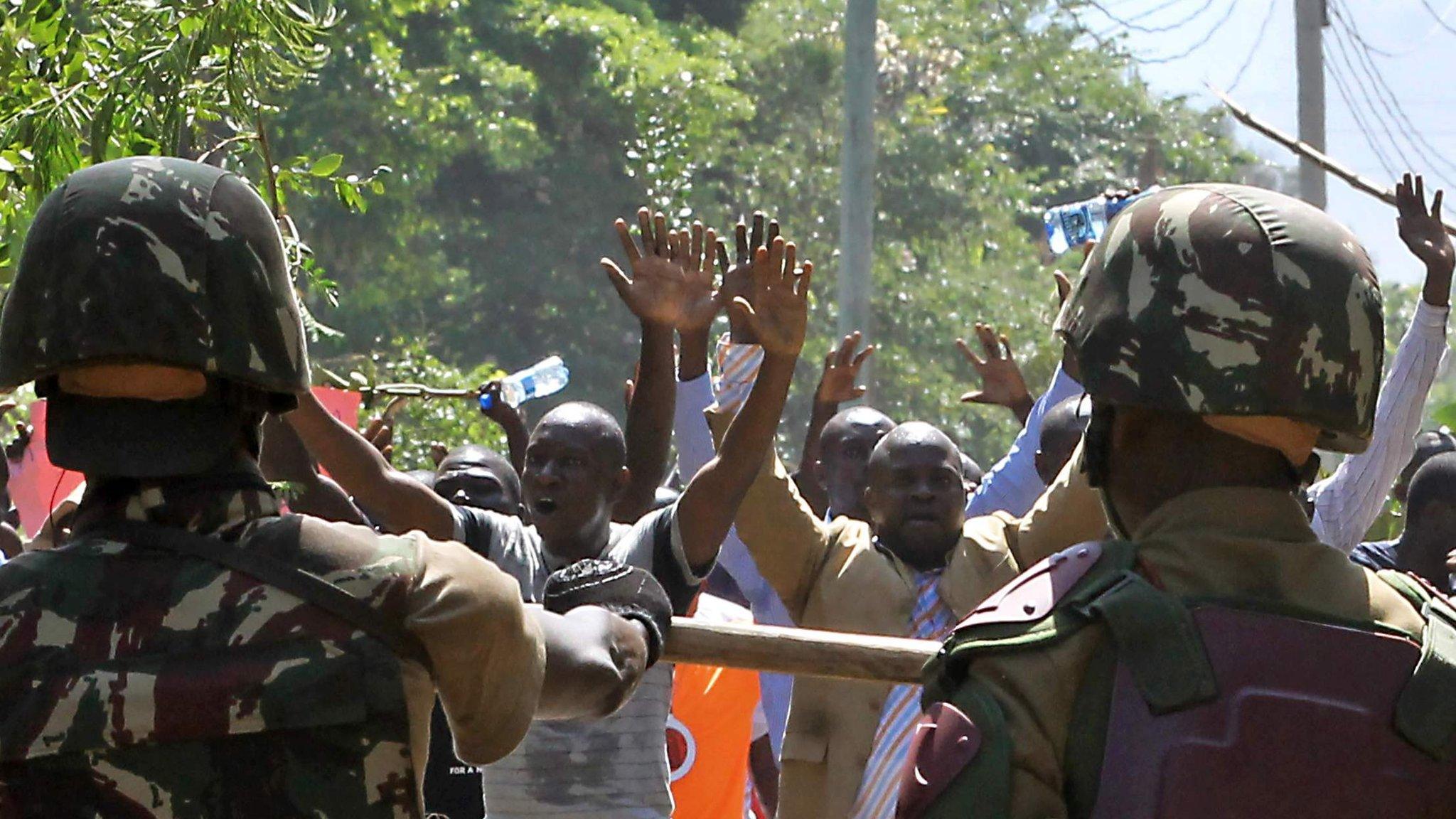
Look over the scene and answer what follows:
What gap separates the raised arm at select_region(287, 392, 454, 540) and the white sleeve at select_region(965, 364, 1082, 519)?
1754 millimetres

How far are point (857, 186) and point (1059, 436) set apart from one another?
7337 mm

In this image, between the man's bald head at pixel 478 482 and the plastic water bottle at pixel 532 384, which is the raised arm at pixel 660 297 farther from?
the plastic water bottle at pixel 532 384

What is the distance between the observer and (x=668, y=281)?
523 cm

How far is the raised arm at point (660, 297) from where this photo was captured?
5.20 metres

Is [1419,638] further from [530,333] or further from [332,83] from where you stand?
[530,333]

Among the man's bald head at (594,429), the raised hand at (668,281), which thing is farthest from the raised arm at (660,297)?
the man's bald head at (594,429)

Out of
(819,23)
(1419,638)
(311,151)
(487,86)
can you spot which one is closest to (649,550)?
(1419,638)

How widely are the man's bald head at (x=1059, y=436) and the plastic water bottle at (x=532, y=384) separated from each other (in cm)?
203

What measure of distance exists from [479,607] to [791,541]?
2.70m

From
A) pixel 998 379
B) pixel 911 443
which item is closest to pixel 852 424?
pixel 998 379

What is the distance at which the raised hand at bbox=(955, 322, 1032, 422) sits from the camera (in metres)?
7.26

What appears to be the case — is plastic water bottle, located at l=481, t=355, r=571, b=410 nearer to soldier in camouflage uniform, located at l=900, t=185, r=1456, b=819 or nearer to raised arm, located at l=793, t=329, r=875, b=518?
Answer: raised arm, located at l=793, t=329, r=875, b=518

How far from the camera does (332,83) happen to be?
22.0m

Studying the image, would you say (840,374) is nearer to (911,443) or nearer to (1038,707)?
(911,443)
